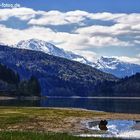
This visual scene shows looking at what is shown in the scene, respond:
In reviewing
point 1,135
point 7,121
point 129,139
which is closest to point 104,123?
point 7,121

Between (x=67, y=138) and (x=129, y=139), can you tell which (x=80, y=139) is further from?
(x=129, y=139)

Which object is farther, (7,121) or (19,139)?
(7,121)

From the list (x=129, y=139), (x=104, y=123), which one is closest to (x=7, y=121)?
(x=104, y=123)

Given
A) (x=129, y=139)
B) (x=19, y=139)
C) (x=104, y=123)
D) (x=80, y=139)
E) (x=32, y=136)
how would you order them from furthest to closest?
(x=104, y=123)
(x=129, y=139)
(x=80, y=139)
(x=32, y=136)
(x=19, y=139)

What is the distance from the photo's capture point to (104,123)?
80750mm

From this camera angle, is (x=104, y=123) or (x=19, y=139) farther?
A: (x=104, y=123)

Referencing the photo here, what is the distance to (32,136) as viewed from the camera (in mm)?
38719

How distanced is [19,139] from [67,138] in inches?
246

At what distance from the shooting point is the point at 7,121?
81938mm

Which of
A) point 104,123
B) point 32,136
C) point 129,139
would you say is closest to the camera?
point 32,136

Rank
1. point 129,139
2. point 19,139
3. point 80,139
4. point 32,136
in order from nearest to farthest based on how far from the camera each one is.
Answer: point 19,139
point 32,136
point 80,139
point 129,139

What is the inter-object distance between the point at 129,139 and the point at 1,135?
22.0 metres

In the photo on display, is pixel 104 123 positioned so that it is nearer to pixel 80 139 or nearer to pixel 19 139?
pixel 80 139

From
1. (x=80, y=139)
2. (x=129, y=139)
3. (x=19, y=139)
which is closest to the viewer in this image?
(x=19, y=139)
